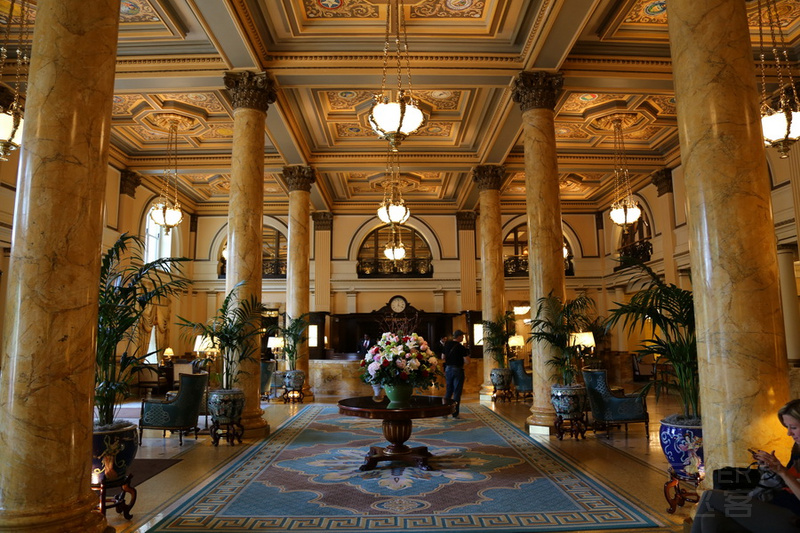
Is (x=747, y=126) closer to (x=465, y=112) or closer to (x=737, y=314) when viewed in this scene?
(x=737, y=314)

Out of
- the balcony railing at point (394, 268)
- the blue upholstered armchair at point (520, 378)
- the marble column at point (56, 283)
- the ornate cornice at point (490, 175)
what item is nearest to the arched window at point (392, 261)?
the balcony railing at point (394, 268)

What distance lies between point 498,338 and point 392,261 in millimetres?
8254

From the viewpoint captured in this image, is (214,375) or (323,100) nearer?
(214,375)

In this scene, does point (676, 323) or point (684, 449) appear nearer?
point (684, 449)

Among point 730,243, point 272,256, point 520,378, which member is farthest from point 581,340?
point 272,256

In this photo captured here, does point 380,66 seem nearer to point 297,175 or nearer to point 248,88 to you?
point 248,88

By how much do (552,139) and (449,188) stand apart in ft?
30.8

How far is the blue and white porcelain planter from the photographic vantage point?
160 inches

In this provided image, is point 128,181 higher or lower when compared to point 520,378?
higher

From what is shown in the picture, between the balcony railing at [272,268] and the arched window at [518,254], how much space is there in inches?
320

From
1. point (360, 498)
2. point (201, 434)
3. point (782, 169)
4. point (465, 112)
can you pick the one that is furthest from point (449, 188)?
point (360, 498)

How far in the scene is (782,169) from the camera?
447 inches

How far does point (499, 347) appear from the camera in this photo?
12750 mm

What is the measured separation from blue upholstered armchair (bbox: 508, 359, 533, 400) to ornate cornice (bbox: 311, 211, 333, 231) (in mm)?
9857
